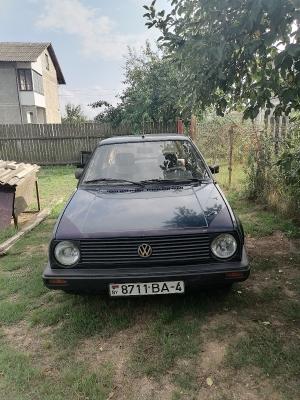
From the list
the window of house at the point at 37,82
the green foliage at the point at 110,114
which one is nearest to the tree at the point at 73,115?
the window of house at the point at 37,82

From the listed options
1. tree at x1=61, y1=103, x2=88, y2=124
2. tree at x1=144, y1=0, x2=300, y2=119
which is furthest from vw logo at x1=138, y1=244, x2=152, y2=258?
tree at x1=61, y1=103, x2=88, y2=124

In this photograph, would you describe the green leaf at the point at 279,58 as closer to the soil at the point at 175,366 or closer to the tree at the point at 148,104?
the soil at the point at 175,366

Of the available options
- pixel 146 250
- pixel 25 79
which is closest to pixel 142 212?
pixel 146 250

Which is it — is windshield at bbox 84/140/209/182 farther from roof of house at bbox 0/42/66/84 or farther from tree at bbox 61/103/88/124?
tree at bbox 61/103/88/124

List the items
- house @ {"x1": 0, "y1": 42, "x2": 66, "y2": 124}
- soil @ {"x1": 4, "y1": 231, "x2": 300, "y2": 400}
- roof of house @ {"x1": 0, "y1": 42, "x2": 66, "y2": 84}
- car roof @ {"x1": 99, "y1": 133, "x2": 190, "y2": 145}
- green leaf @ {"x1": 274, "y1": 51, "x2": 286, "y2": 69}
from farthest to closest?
house @ {"x1": 0, "y1": 42, "x2": 66, "y2": 124} → roof of house @ {"x1": 0, "y1": 42, "x2": 66, "y2": 84} → car roof @ {"x1": 99, "y1": 133, "x2": 190, "y2": 145} → green leaf @ {"x1": 274, "y1": 51, "x2": 286, "y2": 69} → soil @ {"x1": 4, "y1": 231, "x2": 300, "y2": 400}

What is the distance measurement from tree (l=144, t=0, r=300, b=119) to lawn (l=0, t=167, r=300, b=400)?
1.88 meters

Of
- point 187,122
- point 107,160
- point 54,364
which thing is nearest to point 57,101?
point 187,122

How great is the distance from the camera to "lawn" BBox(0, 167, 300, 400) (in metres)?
2.10

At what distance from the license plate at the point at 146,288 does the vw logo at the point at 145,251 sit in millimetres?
234

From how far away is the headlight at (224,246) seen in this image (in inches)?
103

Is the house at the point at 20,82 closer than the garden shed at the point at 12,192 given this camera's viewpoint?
No

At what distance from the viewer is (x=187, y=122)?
1268cm

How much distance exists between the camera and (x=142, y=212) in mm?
2830

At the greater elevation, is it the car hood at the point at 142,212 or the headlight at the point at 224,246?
the car hood at the point at 142,212
